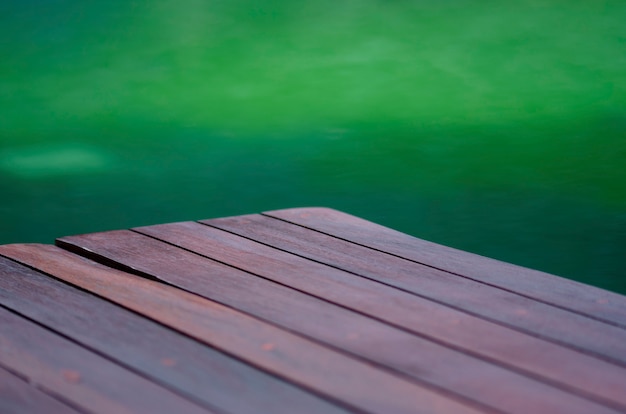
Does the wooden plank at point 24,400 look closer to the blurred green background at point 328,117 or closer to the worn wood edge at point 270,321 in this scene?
the worn wood edge at point 270,321

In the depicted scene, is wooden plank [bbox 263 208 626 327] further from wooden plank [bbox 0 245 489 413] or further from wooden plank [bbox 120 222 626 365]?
wooden plank [bbox 0 245 489 413]

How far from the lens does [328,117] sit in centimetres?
364

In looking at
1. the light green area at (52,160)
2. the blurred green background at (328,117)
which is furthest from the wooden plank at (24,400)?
the light green area at (52,160)

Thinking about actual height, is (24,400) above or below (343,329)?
below

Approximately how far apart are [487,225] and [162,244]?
1667mm

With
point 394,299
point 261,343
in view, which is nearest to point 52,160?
point 394,299

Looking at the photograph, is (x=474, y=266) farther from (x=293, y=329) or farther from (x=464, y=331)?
(x=293, y=329)

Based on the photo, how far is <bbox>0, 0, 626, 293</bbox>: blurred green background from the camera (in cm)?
311

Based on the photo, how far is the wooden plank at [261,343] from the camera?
941 mm

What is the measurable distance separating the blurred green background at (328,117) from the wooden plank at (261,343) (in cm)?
170

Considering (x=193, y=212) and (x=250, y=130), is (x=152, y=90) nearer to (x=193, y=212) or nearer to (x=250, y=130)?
(x=250, y=130)

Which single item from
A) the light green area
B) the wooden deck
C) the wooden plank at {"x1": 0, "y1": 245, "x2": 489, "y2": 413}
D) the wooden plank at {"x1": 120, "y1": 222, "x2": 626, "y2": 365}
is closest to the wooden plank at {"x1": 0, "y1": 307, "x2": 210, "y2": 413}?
the wooden deck

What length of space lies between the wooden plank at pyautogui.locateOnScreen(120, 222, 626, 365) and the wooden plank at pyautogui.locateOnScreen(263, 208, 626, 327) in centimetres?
4

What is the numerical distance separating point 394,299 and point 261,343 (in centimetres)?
26
